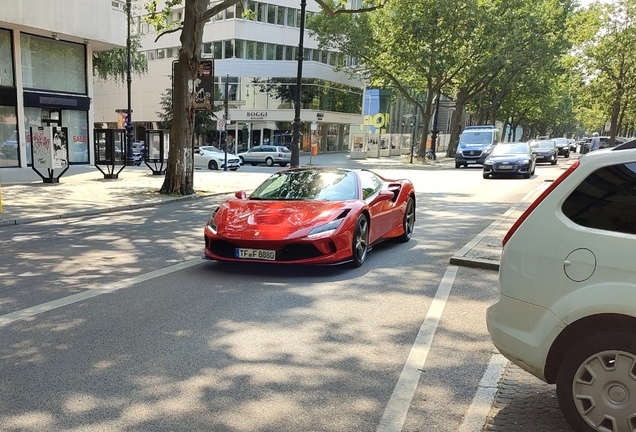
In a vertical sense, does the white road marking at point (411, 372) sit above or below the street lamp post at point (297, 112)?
below

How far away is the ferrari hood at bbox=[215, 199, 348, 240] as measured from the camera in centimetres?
628

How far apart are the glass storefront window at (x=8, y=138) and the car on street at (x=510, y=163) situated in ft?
66.5

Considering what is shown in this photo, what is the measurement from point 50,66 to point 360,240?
22.6 metres

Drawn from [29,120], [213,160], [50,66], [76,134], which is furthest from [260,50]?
[29,120]

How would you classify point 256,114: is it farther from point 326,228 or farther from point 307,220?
point 326,228

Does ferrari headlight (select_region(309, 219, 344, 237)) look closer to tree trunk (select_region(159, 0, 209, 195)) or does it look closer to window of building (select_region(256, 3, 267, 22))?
tree trunk (select_region(159, 0, 209, 195))

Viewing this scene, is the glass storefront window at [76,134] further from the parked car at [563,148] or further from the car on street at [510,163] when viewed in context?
the parked car at [563,148]

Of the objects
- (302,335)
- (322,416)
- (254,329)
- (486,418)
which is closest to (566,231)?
(486,418)

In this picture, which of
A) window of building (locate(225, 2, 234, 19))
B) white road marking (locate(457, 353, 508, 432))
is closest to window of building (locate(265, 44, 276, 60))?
window of building (locate(225, 2, 234, 19))

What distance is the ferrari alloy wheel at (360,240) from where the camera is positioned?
21.9 feet

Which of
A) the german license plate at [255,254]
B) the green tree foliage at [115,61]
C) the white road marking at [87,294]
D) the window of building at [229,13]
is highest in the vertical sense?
the window of building at [229,13]

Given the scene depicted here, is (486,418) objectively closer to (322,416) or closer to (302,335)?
(322,416)

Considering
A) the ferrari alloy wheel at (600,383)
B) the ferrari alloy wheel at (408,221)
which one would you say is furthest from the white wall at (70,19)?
the ferrari alloy wheel at (600,383)

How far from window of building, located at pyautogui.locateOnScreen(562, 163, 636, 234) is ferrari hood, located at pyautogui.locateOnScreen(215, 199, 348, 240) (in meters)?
3.69
